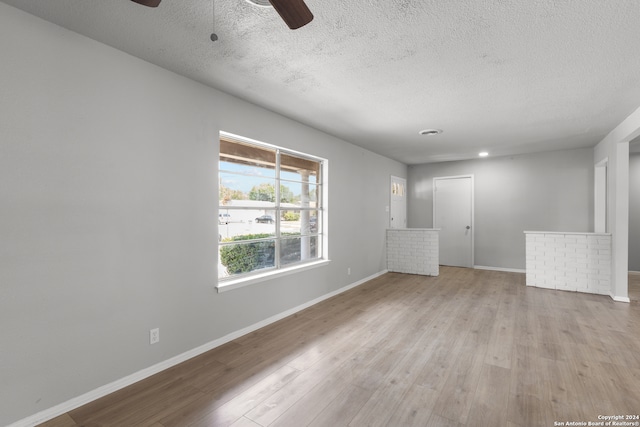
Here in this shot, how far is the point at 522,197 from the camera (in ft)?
20.6

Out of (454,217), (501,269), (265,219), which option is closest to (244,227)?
(265,219)

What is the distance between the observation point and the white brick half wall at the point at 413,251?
19.5ft

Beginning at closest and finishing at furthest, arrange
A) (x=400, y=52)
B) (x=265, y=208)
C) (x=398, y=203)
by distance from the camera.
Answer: (x=400, y=52) → (x=265, y=208) → (x=398, y=203)

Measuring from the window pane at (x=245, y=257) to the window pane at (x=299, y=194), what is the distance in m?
0.64

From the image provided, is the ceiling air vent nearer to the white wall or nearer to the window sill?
the window sill

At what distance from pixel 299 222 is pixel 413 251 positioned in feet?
10.2

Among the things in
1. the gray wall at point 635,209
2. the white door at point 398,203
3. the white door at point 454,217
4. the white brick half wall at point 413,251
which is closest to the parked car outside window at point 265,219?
the white brick half wall at point 413,251

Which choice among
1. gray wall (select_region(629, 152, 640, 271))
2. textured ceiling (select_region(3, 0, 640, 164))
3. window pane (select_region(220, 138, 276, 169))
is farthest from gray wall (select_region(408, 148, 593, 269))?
window pane (select_region(220, 138, 276, 169))

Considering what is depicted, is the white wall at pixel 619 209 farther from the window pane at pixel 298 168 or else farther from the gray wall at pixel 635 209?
the window pane at pixel 298 168

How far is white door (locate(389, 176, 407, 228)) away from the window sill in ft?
10.3

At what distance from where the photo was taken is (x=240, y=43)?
210cm

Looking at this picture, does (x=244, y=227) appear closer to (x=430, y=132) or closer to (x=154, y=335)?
(x=154, y=335)

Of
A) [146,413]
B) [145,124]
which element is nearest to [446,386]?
[146,413]

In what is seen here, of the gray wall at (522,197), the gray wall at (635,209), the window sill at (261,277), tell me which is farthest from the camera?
the gray wall at (635,209)
